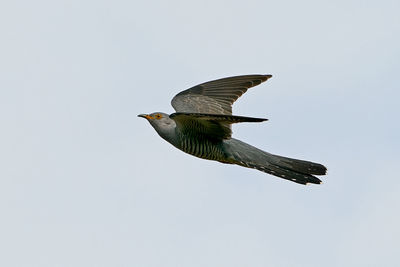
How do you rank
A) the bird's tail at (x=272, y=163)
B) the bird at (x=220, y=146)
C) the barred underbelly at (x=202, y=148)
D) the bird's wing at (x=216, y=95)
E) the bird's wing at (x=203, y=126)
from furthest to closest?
the bird's wing at (x=216, y=95) < the bird's tail at (x=272, y=163) < the barred underbelly at (x=202, y=148) < the bird at (x=220, y=146) < the bird's wing at (x=203, y=126)

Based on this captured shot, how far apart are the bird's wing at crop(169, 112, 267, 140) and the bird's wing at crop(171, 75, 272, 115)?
1.26 meters

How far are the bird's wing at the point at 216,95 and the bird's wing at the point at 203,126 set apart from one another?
1265mm

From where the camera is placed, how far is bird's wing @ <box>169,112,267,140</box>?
9.26m

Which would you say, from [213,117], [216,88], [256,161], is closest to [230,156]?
[256,161]

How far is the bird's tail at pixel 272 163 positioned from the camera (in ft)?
32.7

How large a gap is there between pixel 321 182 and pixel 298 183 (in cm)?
32

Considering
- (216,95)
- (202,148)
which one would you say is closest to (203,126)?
(202,148)

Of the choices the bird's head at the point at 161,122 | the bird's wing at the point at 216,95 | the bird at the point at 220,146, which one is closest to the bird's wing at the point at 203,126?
the bird at the point at 220,146

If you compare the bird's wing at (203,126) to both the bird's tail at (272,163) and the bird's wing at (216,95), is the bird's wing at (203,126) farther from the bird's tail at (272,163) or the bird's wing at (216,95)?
the bird's wing at (216,95)

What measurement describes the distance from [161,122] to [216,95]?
1679 mm

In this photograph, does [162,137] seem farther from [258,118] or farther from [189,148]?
[258,118]

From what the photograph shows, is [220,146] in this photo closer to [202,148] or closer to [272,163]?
[202,148]

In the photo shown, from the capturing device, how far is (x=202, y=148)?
984 cm

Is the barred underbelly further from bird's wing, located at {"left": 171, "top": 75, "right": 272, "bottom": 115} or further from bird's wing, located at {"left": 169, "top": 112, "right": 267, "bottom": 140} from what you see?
bird's wing, located at {"left": 171, "top": 75, "right": 272, "bottom": 115}
